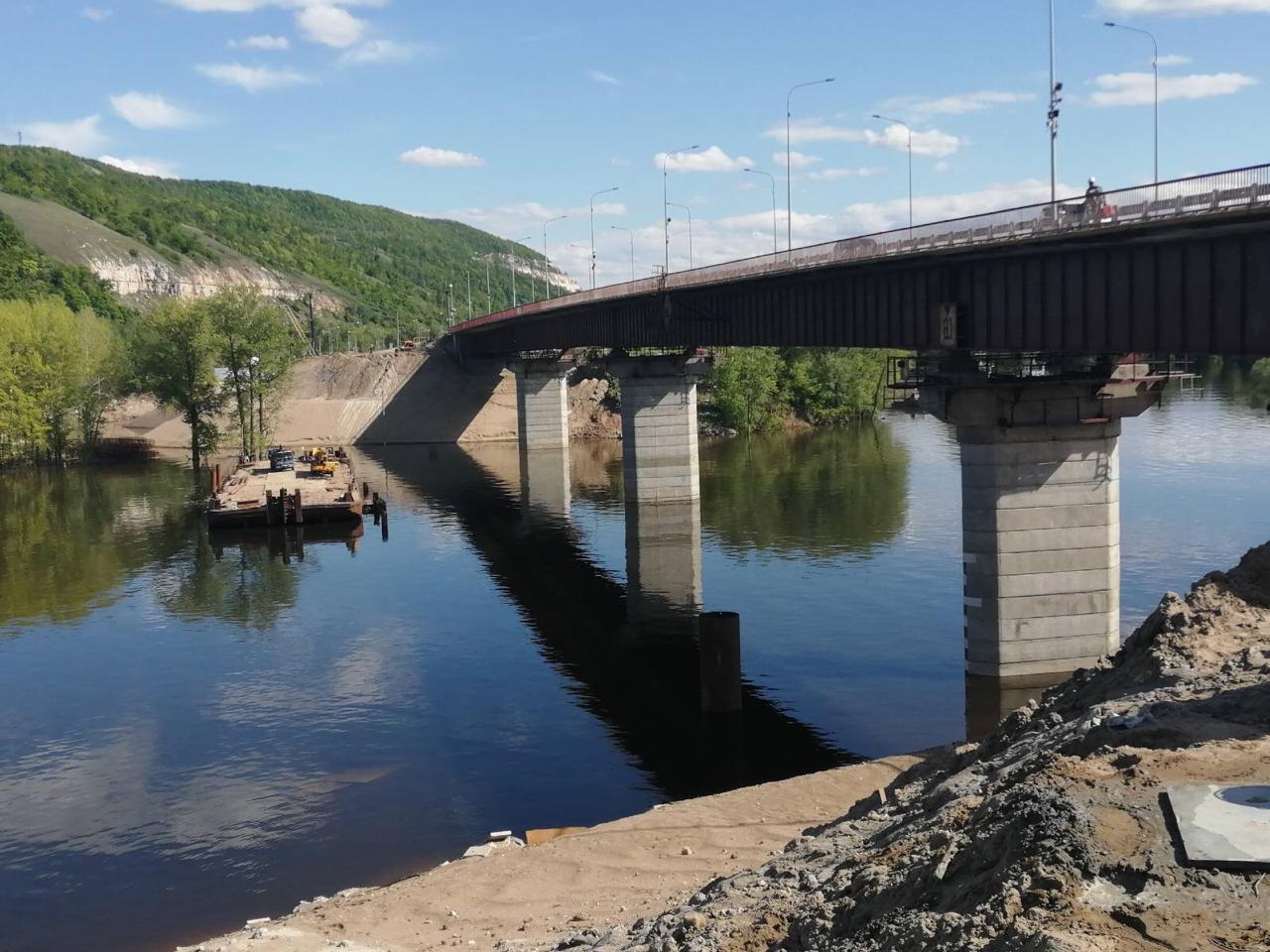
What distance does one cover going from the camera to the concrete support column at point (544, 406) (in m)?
126

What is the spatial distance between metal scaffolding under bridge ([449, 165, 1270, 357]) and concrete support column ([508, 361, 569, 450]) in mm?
66603

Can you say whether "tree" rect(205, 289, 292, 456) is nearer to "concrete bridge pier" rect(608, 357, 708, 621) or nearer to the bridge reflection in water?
the bridge reflection in water

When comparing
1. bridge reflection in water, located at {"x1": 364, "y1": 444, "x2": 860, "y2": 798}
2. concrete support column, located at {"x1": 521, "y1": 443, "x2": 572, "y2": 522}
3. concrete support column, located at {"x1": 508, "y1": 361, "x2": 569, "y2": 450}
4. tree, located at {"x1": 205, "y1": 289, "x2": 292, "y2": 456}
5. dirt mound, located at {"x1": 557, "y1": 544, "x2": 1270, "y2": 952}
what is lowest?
bridge reflection in water, located at {"x1": 364, "y1": 444, "x2": 860, "y2": 798}

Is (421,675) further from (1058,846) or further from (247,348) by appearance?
(247,348)

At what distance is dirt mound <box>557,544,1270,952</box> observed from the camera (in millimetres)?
11070

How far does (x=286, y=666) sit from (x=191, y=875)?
17840mm

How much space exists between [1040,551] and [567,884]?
70.9ft

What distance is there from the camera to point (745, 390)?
431 feet

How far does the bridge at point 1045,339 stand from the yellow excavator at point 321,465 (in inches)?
1970

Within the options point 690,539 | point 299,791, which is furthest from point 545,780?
point 690,539

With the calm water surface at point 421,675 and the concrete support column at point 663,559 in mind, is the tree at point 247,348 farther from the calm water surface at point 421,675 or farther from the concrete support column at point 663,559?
the concrete support column at point 663,559

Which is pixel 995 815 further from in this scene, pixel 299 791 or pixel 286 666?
pixel 286 666

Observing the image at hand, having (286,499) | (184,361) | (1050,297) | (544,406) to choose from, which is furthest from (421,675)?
(544,406)

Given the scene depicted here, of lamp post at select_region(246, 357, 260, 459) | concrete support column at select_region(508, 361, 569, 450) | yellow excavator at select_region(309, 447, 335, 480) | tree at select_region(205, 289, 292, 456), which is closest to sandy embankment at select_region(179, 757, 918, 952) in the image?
yellow excavator at select_region(309, 447, 335, 480)
